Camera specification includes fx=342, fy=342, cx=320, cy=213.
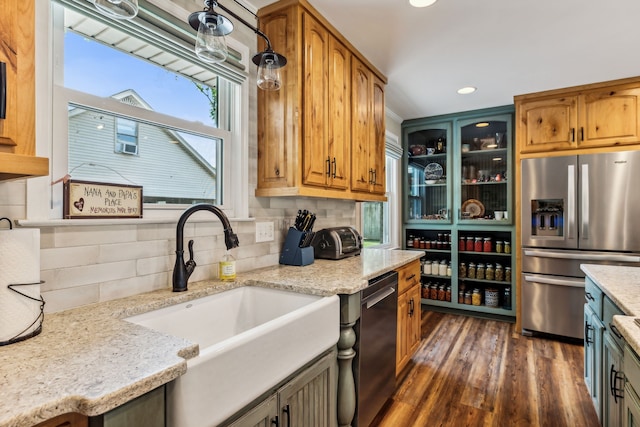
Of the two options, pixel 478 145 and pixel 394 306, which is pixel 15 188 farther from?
pixel 478 145

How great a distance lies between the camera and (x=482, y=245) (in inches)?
153

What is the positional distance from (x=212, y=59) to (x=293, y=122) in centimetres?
70

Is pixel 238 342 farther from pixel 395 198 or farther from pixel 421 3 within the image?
pixel 395 198

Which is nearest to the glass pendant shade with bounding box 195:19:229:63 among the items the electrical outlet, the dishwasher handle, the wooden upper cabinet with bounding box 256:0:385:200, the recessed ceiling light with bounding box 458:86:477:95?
the wooden upper cabinet with bounding box 256:0:385:200

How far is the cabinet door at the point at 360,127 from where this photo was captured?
248cm

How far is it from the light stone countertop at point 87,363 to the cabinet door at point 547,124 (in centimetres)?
350

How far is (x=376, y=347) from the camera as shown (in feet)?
6.04

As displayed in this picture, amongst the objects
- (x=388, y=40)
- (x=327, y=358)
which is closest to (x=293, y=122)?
(x=388, y=40)

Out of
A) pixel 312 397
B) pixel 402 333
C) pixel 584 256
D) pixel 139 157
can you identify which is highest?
pixel 139 157

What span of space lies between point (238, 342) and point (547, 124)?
3.59 meters

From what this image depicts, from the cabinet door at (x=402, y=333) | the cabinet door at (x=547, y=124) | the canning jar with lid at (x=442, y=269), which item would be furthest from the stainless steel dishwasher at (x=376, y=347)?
the cabinet door at (x=547, y=124)

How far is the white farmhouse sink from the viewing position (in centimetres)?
83

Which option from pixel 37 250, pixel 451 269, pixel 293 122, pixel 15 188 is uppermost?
pixel 293 122

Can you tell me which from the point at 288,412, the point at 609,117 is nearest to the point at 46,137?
the point at 288,412
